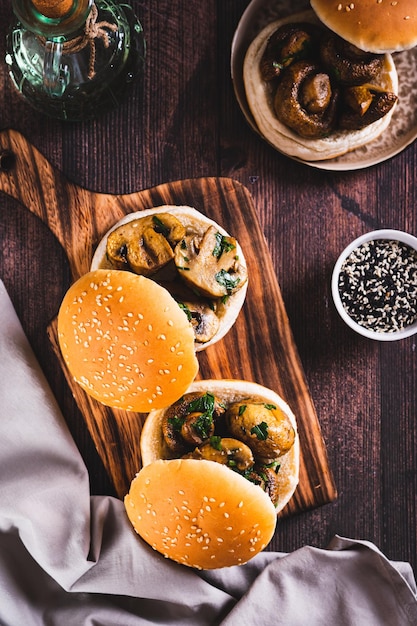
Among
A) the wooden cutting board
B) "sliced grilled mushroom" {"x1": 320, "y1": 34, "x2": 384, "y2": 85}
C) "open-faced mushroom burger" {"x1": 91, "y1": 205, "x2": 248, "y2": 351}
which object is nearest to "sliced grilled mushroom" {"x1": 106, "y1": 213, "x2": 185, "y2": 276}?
"open-faced mushroom burger" {"x1": 91, "y1": 205, "x2": 248, "y2": 351}

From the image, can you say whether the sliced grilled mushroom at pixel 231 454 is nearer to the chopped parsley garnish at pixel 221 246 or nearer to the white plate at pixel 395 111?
the chopped parsley garnish at pixel 221 246

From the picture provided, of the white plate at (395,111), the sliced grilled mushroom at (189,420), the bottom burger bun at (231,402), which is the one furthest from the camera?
the white plate at (395,111)

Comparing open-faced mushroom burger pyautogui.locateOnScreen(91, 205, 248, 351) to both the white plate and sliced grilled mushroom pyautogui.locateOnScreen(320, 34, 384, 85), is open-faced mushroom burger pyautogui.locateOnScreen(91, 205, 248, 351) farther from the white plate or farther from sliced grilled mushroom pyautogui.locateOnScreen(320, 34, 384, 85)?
sliced grilled mushroom pyautogui.locateOnScreen(320, 34, 384, 85)

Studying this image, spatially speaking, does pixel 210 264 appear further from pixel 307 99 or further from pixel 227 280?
pixel 307 99

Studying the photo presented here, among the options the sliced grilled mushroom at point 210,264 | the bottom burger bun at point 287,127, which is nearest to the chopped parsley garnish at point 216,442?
the sliced grilled mushroom at point 210,264

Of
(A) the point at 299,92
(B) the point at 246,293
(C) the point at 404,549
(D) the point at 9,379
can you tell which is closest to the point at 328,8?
(A) the point at 299,92

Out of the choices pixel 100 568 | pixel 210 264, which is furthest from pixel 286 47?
pixel 100 568

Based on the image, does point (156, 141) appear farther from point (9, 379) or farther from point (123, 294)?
point (9, 379)
